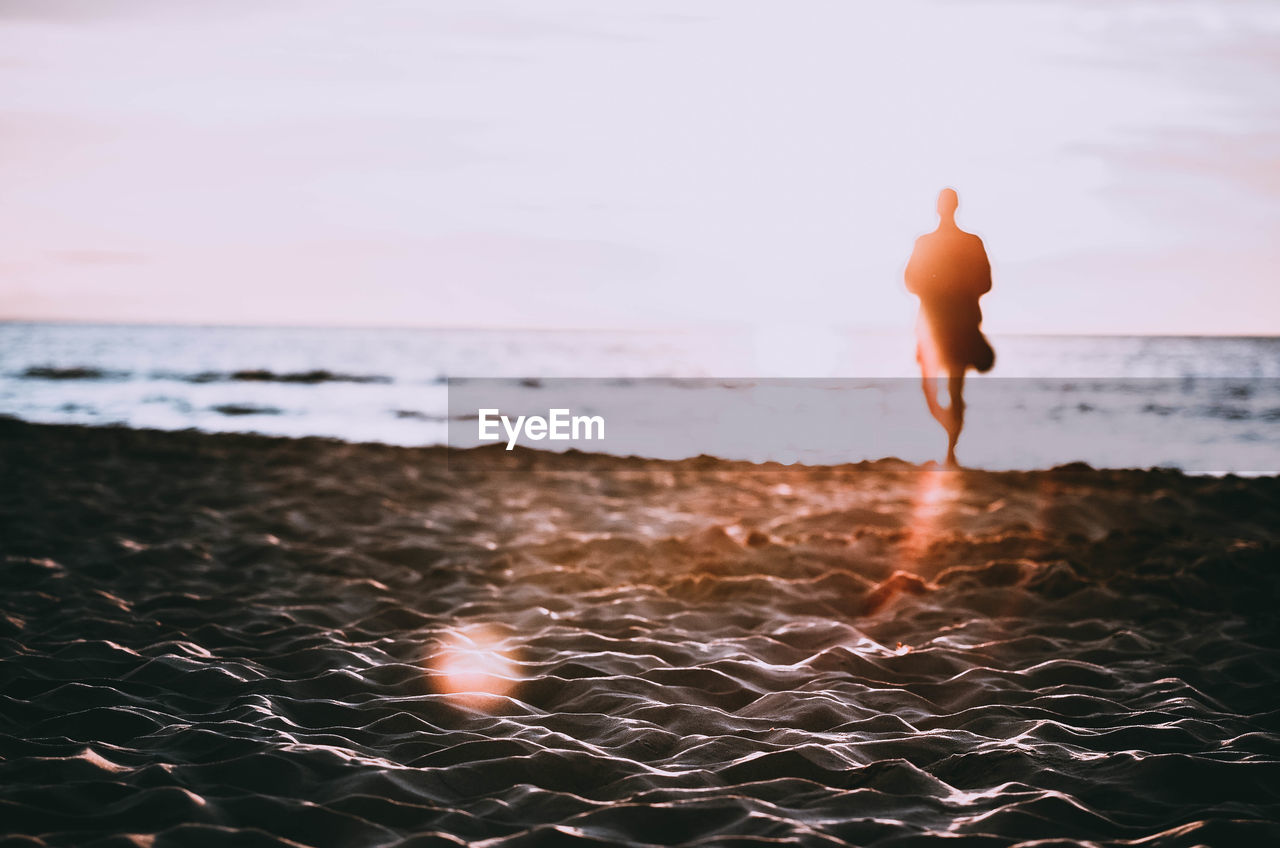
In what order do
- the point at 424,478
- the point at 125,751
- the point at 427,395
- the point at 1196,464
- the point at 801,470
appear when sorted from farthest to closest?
the point at 427,395, the point at 1196,464, the point at 801,470, the point at 424,478, the point at 125,751

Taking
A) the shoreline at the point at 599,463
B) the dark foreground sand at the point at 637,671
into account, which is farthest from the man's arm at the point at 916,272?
the shoreline at the point at 599,463

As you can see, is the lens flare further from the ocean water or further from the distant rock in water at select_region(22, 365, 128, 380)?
the distant rock in water at select_region(22, 365, 128, 380)

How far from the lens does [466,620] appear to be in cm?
416

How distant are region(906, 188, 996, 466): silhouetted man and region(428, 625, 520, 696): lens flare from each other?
13.7 feet

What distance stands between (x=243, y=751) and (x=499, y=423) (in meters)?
15.2

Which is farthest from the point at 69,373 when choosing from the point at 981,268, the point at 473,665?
the point at 473,665

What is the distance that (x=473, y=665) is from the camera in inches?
136

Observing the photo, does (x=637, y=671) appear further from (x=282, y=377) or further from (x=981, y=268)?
(x=282, y=377)

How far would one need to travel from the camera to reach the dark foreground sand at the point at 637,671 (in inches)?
87.3

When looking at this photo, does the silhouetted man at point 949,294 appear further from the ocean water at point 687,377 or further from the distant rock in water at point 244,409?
the distant rock in water at point 244,409

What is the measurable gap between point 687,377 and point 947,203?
72.9ft

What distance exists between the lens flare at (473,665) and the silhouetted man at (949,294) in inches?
165

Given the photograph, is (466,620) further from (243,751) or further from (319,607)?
(243,751)

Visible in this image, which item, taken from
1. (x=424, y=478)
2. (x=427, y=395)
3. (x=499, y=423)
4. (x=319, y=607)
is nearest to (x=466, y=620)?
(x=319, y=607)
